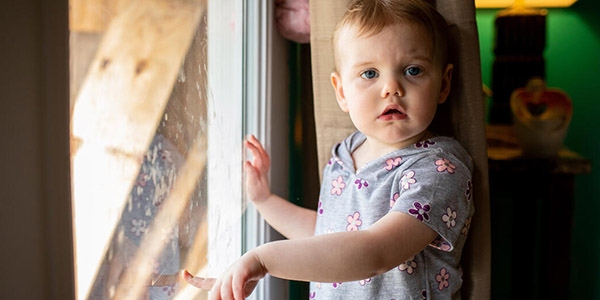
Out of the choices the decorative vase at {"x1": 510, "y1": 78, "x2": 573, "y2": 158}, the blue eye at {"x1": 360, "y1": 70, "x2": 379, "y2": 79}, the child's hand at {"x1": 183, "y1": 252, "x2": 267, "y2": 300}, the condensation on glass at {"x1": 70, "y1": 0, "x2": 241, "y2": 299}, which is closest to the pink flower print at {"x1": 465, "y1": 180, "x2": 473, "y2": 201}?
the blue eye at {"x1": 360, "y1": 70, "x2": 379, "y2": 79}

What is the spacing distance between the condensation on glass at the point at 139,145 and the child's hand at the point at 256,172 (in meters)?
0.08

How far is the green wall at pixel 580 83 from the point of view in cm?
223

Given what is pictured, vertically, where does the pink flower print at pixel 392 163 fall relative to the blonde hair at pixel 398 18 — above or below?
below

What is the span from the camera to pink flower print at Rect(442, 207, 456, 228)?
2.85 ft

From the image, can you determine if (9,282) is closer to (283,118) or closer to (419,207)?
(419,207)

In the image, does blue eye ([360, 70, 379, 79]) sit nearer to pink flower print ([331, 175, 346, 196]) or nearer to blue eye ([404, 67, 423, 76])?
blue eye ([404, 67, 423, 76])

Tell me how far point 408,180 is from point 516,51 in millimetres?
1466

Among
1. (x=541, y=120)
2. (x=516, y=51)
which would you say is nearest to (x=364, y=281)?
(x=541, y=120)

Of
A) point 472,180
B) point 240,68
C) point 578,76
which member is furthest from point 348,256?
point 578,76

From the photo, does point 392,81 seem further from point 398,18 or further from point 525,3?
point 525,3

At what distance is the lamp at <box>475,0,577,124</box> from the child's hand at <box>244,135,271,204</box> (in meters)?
1.26

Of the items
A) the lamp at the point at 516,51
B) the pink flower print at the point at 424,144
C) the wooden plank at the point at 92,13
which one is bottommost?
the pink flower print at the point at 424,144

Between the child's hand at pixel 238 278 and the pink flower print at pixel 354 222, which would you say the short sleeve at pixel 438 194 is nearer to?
the pink flower print at pixel 354 222

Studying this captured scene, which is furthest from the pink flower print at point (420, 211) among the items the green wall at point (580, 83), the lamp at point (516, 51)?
the green wall at point (580, 83)
